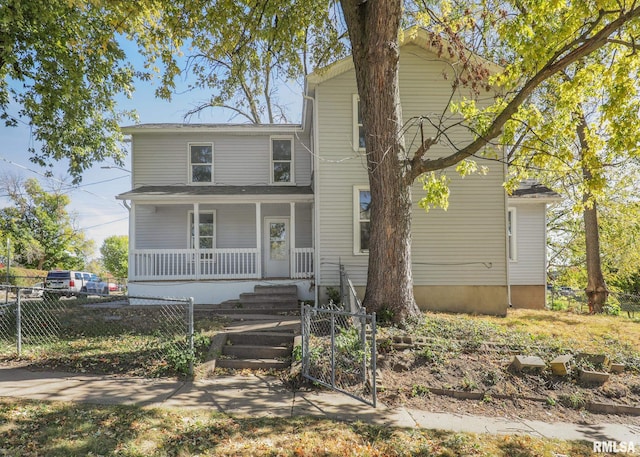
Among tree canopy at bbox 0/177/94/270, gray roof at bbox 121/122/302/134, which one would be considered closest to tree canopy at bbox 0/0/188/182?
gray roof at bbox 121/122/302/134

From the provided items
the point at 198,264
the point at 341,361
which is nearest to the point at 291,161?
the point at 198,264

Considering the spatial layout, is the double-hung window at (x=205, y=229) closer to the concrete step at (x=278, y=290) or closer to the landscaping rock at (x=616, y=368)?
the concrete step at (x=278, y=290)

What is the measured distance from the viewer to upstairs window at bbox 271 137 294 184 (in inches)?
536

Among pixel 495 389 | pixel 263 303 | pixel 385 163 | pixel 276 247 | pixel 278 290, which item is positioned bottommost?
pixel 495 389

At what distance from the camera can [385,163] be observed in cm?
720

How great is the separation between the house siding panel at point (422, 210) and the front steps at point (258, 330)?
5.32ft

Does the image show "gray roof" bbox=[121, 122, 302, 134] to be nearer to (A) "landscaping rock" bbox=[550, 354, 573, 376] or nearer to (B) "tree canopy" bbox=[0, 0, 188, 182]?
(B) "tree canopy" bbox=[0, 0, 188, 182]

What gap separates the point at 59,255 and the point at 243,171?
106ft

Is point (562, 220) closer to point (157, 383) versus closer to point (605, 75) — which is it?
point (605, 75)

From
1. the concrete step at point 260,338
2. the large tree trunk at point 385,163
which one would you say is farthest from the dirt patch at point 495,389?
the concrete step at point 260,338

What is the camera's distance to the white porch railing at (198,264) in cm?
1130

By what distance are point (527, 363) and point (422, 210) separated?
567 centimetres

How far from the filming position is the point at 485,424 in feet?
14.0

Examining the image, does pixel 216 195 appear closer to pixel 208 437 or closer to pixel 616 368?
pixel 208 437
